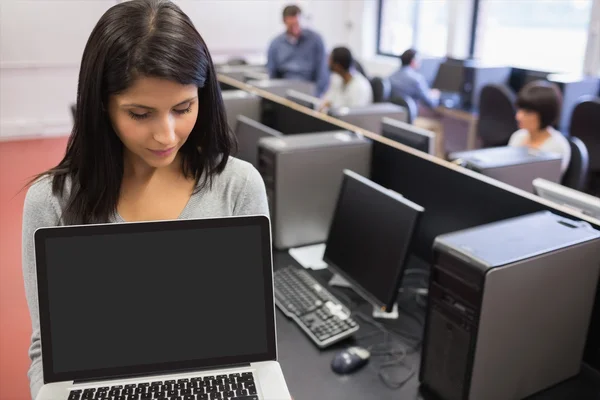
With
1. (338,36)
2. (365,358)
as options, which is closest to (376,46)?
(338,36)

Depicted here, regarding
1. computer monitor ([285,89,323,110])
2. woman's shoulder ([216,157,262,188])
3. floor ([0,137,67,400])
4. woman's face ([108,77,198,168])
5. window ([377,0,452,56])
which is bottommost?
floor ([0,137,67,400])

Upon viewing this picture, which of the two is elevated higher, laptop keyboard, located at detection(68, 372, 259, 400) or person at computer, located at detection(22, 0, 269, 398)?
person at computer, located at detection(22, 0, 269, 398)

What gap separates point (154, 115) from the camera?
94 centimetres

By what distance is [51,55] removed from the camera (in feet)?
5.41

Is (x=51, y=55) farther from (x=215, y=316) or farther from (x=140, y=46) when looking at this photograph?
(x=215, y=316)

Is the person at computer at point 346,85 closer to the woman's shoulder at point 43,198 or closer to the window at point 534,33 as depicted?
the window at point 534,33

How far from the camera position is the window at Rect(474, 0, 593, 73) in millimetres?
4789

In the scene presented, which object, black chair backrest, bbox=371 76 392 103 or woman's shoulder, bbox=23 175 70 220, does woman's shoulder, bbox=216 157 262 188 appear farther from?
black chair backrest, bbox=371 76 392 103

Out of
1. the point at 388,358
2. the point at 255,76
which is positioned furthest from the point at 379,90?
the point at 388,358

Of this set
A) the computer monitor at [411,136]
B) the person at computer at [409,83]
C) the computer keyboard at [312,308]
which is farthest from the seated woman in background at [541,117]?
the person at computer at [409,83]

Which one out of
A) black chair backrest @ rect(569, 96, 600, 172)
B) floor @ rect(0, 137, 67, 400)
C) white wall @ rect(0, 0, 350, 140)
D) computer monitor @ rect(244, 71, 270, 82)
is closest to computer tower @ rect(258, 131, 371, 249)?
white wall @ rect(0, 0, 350, 140)

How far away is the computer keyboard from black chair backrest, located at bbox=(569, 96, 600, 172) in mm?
2604

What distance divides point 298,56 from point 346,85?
41.5 inches

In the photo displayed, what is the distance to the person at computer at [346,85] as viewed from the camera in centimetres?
394
